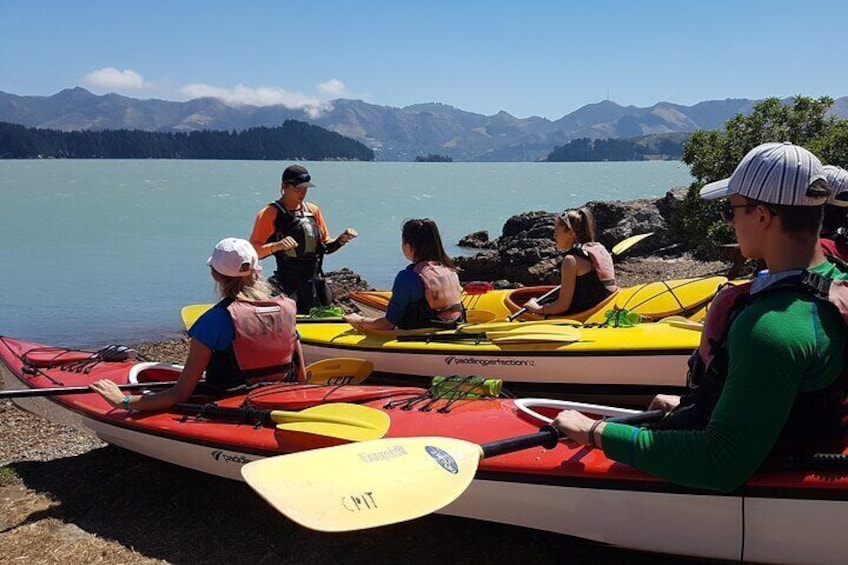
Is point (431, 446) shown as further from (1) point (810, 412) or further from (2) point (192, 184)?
(2) point (192, 184)

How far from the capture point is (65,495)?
4.62 metres

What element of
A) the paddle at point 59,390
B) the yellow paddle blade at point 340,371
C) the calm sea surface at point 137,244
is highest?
the paddle at point 59,390

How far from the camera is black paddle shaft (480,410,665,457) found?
3.04 meters

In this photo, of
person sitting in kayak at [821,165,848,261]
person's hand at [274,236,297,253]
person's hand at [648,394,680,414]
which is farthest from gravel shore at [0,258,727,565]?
person sitting in kayak at [821,165,848,261]

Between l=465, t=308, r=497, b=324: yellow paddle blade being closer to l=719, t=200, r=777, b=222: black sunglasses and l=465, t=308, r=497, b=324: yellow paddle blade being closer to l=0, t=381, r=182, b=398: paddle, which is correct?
l=0, t=381, r=182, b=398: paddle

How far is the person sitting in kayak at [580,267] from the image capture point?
21.1ft

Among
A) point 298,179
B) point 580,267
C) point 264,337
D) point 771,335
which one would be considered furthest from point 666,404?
point 298,179

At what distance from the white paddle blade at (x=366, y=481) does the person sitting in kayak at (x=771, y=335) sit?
79cm

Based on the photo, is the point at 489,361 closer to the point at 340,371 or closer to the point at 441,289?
the point at 441,289

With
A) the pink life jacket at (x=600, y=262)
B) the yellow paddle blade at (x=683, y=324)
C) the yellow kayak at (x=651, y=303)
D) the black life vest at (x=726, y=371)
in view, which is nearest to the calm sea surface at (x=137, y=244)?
the yellow kayak at (x=651, y=303)

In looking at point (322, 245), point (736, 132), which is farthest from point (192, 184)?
point (322, 245)

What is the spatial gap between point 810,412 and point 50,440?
5377 millimetres

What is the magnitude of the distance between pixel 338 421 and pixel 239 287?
2.93 feet

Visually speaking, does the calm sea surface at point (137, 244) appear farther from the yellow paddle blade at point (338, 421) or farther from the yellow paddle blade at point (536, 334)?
the yellow paddle blade at point (338, 421)
